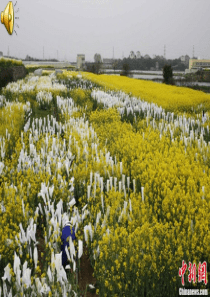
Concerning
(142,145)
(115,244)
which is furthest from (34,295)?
(142,145)

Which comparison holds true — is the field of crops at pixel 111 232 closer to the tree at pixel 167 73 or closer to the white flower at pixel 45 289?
the white flower at pixel 45 289

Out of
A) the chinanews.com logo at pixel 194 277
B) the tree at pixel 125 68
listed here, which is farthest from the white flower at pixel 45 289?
the tree at pixel 125 68

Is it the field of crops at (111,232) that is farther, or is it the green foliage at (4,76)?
the green foliage at (4,76)

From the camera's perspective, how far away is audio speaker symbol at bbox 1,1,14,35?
24.7 ft

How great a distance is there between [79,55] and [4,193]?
89717 mm

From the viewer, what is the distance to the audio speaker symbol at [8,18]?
24.7ft

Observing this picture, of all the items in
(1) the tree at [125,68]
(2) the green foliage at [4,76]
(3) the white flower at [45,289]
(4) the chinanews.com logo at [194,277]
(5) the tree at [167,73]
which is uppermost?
(1) the tree at [125,68]

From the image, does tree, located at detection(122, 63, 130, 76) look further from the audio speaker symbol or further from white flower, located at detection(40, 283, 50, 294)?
white flower, located at detection(40, 283, 50, 294)

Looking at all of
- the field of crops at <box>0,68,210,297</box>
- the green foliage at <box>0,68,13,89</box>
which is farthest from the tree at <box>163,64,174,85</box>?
the field of crops at <box>0,68,210,297</box>

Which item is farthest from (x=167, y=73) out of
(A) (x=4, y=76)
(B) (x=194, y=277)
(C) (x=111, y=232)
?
(B) (x=194, y=277)

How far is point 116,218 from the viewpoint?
10.5 ft

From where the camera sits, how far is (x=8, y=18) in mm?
7578

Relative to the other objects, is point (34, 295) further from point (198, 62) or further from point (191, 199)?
point (198, 62)

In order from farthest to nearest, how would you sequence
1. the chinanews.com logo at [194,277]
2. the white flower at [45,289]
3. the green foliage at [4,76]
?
1. the green foliage at [4,76]
2. the chinanews.com logo at [194,277]
3. the white flower at [45,289]
